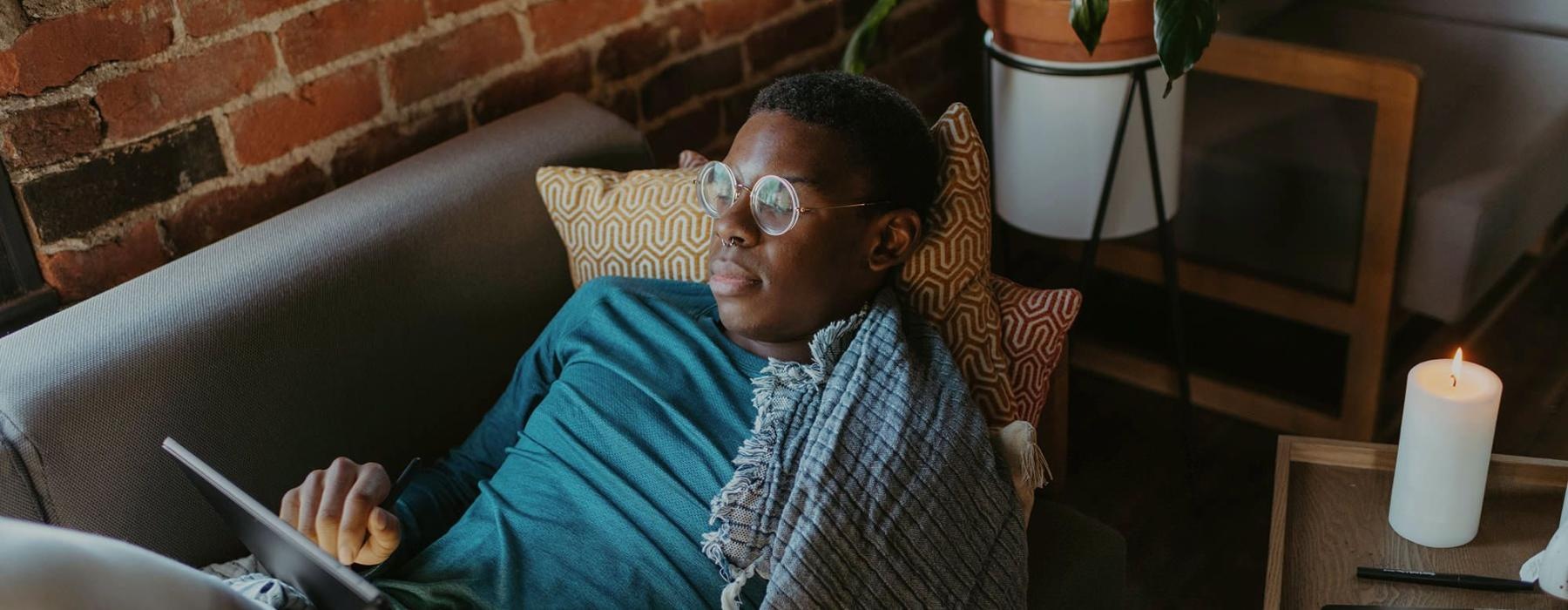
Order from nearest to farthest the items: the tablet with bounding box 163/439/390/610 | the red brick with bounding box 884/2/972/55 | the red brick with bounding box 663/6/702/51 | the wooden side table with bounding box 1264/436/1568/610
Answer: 1. the tablet with bounding box 163/439/390/610
2. the wooden side table with bounding box 1264/436/1568/610
3. the red brick with bounding box 663/6/702/51
4. the red brick with bounding box 884/2/972/55

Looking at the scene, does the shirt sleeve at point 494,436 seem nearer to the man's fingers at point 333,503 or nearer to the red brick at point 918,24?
the man's fingers at point 333,503

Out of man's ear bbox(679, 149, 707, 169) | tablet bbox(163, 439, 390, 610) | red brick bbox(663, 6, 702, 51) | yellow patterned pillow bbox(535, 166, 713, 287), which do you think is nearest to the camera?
tablet bbox(163, 439, 390, 610)

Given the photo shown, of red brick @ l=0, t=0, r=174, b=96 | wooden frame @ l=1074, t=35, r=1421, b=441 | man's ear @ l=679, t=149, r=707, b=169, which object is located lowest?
wooden frame @ l=1074, t=35, r=1421, b=441

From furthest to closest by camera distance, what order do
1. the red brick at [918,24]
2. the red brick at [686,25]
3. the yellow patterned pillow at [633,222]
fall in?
the red brick at [918,24]
the red brick at [686,25]
the yellow patterned pillow at [633,222]

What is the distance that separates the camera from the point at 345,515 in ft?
4.23

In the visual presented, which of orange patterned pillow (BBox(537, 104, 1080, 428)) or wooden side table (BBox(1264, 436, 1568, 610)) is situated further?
orange patterned pillow (BBox(537, 104, 1080, 428))

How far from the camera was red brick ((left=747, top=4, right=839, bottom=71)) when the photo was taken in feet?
7.83

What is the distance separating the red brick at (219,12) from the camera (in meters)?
1.58

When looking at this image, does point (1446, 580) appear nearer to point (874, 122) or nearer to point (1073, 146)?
point (874, 122)

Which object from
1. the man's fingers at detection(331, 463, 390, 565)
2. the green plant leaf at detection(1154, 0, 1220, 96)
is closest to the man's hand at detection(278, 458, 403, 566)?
the man's fingers at detection(331, 463, 390, 565)

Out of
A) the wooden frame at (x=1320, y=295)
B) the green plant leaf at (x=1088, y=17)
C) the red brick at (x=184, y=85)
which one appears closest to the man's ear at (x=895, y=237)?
the green plant leaf at (x=1088, y=17)

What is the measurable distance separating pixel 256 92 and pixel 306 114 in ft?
0.25

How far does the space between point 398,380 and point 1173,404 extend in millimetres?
1540

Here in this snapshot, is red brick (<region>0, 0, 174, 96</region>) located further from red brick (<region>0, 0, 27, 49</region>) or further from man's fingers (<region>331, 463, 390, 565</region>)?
man's fingers (<region>331, 463, 390, 565</region>)
